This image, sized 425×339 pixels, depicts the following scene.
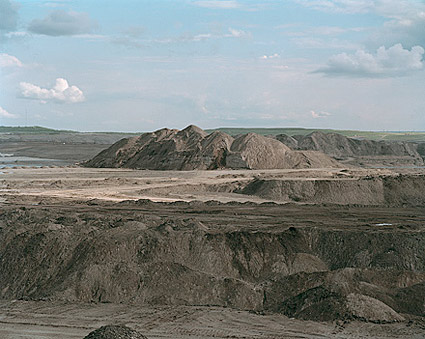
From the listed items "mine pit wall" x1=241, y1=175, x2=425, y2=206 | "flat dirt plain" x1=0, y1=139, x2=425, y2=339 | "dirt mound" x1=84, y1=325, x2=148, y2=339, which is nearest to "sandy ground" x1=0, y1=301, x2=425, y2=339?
"flat dirt plain" x1=0, y1=139, x2=425, y2=339

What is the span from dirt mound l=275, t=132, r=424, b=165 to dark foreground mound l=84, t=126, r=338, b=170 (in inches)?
1227

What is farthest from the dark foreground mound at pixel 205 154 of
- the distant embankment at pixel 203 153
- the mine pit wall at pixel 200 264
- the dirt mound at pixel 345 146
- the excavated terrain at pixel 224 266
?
the mine pit wall at pixel 200 264

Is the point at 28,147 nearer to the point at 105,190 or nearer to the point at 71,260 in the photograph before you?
the point at 105,190

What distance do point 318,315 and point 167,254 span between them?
549 cm

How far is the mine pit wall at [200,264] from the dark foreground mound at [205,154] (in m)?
35.9

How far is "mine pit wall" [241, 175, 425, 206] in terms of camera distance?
3947 centimetres

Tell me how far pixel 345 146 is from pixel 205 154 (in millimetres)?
47306

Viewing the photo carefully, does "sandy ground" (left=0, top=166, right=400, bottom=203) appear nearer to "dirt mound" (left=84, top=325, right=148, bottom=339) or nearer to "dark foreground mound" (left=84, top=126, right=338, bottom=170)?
"dark foreground mound" (left=84, top=126, right=338, bottom=170)

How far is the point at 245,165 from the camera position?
5647 centimetres

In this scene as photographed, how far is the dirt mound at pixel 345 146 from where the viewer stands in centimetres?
9362

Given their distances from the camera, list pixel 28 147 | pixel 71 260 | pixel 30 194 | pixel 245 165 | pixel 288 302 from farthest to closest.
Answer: pixel 28 147 < pixel 245 165 < pixel 30 194 < pixel 71 260 < pixel 288 302

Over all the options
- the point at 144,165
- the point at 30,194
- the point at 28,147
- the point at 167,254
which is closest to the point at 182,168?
the point at 144,165

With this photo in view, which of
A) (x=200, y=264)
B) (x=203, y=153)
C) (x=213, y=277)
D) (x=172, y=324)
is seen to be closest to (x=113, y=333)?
(x=172, y=324)

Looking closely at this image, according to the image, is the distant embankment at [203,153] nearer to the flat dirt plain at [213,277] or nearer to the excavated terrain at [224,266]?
the flat dirt plain at [213,277]
